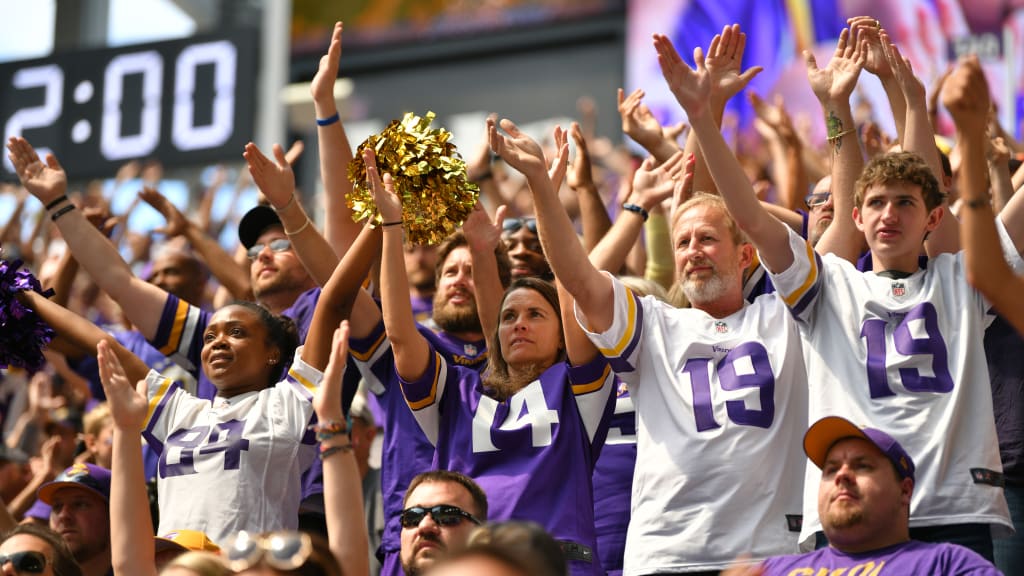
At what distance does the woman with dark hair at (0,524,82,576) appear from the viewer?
203 inches

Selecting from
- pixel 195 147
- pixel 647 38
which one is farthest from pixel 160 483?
pixel 647 38

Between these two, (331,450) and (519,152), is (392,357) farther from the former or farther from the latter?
(331,450)

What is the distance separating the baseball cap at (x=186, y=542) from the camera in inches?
181

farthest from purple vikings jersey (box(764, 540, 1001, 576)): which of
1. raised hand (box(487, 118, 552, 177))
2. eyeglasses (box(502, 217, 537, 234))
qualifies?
eyeglasses (box(502, 217, 537, 234))

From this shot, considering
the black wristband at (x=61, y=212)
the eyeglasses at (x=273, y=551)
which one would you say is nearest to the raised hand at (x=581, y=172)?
the black wristband at (x=61, y=212)

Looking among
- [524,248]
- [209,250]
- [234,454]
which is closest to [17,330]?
[234,454]

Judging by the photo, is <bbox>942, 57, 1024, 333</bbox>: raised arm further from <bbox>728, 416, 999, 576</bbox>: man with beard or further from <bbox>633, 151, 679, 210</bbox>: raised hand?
<bbox>633, 151, 679, 210</bbox>: raised hand

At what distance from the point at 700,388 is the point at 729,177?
71 centimetres

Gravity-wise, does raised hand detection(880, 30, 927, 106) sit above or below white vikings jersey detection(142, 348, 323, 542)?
above

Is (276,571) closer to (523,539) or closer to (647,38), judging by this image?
(523,539)

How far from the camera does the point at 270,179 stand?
6023 mm

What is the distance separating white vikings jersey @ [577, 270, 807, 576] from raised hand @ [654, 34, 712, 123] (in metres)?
0.68

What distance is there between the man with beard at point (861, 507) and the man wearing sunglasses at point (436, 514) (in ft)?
3.04

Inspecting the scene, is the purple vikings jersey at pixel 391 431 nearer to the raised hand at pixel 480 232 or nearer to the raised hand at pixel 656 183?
the raised hand at pixel 480 232
